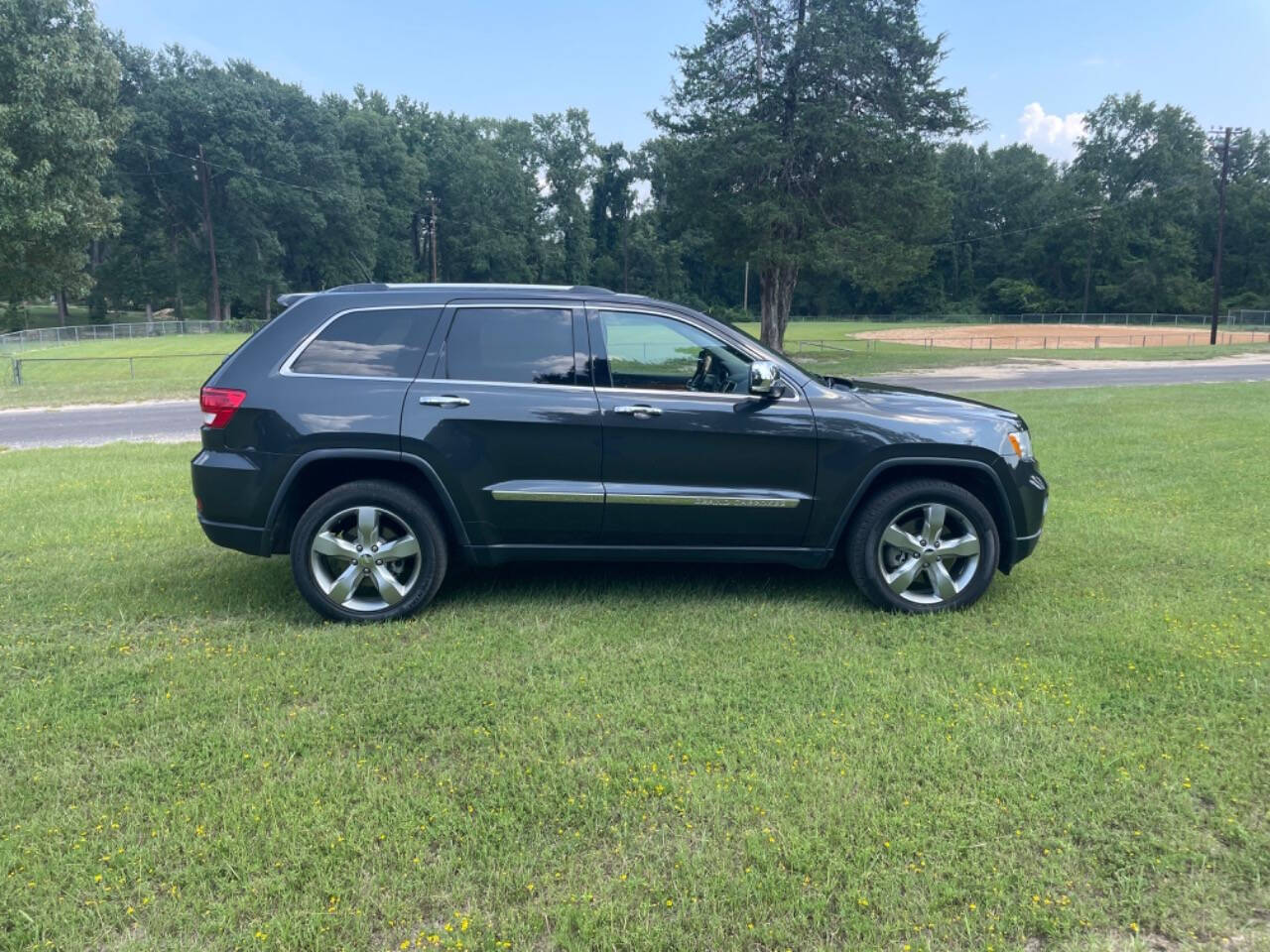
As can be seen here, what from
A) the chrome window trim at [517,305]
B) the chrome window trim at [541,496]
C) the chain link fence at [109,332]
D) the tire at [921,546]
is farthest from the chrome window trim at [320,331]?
the chain link fence at [109,332]

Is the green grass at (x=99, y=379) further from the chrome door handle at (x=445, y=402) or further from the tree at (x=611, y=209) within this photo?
the tree at (x=611, y=209)

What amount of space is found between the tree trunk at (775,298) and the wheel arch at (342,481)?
28.9 m

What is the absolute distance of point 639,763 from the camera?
3195mm

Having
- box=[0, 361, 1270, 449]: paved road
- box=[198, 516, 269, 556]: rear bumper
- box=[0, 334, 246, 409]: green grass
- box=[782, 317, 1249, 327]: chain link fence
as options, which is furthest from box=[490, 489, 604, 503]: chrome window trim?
box=[782, 317, 1249, 327]: chain link fence

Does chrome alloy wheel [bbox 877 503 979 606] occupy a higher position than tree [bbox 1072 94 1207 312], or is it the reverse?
tree [bbox 1072 94 1207 312]

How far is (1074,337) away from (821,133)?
38.4 meters

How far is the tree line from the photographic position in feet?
96.2

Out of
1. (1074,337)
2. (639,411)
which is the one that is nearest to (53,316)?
(1074,337)

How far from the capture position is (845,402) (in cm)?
474

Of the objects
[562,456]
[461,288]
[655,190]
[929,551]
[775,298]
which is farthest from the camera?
[655,190]

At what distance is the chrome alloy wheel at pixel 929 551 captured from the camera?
471 centimetres

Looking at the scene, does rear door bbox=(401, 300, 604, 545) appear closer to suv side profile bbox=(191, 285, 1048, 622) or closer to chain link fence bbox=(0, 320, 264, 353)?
suv side profile bbox=(191, 285, 1048, 622)

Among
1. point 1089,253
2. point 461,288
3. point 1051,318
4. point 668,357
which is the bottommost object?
point 668,357

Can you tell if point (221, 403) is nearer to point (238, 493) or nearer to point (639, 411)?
point (238, 493)
